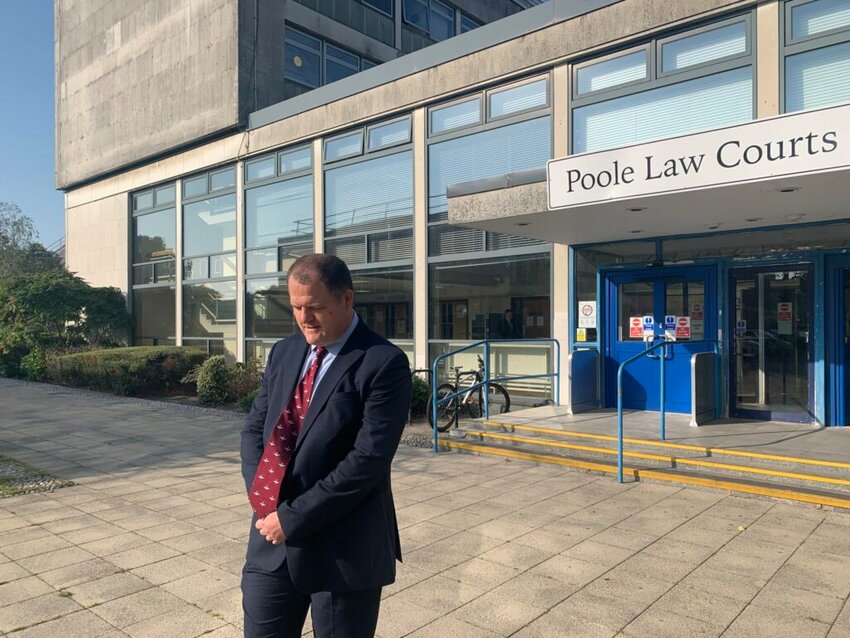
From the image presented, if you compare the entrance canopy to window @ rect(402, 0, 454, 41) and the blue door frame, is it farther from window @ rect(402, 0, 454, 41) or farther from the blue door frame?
window @ rect(402, 0, 454, 41)

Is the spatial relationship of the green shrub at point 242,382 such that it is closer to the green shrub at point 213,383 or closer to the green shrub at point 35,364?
the green shrub at point 213,383

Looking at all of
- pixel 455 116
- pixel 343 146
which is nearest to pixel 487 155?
pixel 455 116

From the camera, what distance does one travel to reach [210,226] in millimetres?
16359

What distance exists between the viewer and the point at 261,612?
2.12 metres

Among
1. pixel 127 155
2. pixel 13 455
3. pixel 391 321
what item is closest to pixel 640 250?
pixel 391 321

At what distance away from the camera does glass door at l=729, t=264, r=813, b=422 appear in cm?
767

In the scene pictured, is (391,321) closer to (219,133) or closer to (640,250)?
(640,250)

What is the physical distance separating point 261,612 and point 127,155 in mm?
19405

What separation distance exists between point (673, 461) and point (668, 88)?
5.06 meters

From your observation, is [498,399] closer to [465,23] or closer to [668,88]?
[668,88]

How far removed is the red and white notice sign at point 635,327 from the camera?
8812mm

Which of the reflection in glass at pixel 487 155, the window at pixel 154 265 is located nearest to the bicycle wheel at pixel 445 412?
the reflection in glass at pixel 487 155

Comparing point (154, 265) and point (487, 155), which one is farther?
point (154, 265)

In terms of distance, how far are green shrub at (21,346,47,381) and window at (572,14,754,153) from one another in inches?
592
